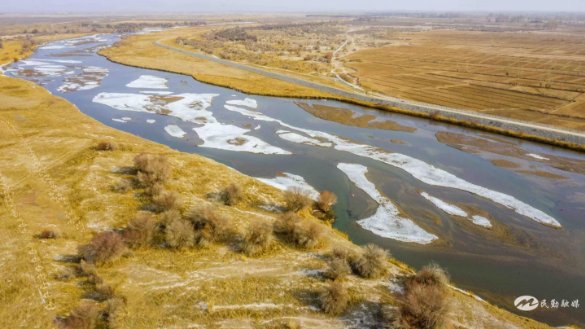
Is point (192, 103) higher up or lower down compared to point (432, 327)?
higher up

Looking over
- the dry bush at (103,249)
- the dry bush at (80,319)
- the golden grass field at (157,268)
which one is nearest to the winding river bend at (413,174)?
the golden grass field at (157,268)

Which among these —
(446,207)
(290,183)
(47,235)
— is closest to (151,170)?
(47,235)

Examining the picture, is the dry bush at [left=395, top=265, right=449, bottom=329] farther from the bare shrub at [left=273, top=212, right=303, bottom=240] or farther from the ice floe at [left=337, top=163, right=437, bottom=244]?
the bare shrub at [left=273, top=212, right=303, bottom=240]

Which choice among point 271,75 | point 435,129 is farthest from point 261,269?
point 271,75

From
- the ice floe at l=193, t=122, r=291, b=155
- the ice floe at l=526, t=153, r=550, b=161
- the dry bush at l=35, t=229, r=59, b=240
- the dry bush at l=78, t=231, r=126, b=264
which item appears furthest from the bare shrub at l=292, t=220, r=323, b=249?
the ice floe at l=526, t=153, r=550, b=161

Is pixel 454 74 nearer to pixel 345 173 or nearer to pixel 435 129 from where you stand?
pixel 435 129

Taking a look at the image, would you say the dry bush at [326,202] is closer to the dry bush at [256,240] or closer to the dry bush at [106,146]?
the dry bush at [256,240]
